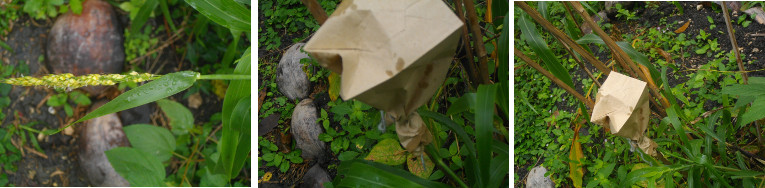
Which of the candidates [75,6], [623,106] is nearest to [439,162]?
[623,106]

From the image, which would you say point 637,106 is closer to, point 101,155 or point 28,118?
point 101,155

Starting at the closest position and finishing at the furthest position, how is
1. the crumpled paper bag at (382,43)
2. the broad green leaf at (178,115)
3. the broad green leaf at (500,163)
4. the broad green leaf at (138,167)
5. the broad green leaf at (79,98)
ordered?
the crumpled paper bag at (382,43)
the broad green leaf at (500,163)
the broad green leaf at (138,167)
the broad green leaf at (178,115)
the broad green leaf at (79,98)

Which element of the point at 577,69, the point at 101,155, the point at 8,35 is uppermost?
the point at 577,69

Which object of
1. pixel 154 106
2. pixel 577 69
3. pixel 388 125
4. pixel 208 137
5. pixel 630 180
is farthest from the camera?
pixel 154 106

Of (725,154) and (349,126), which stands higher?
(349,126)

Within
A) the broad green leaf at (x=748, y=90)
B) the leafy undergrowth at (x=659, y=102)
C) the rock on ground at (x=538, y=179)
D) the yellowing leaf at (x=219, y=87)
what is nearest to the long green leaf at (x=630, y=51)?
the leafy undergrowth at (x=659, y=102)

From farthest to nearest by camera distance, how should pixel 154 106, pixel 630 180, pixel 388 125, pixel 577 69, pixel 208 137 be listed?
1. pixel 154 106
2. pixel 208 137
3. pixel 577 69
4. pixel 630 180
5. pixel 388 125

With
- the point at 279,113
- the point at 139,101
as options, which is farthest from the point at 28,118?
the point at 279,113

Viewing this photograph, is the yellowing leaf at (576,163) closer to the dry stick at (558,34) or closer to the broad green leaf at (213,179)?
the dry stick at (558,34)
